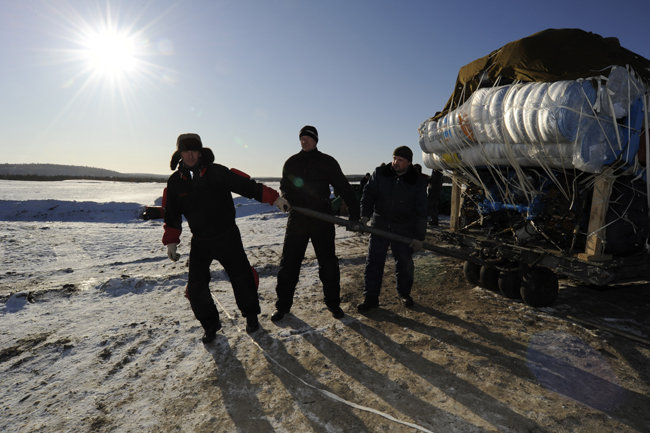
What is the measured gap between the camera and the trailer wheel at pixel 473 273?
4.86 meters

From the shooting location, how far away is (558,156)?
11.6 feet

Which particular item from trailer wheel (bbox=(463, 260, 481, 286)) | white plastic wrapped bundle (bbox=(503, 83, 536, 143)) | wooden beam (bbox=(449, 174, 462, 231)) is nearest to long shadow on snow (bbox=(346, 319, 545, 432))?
trailer wheel (bbox=(463, 260, 481, 286))

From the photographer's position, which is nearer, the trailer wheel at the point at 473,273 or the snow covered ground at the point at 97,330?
the snow covered ground at the point at 97,330

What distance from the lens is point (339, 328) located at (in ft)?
11.7

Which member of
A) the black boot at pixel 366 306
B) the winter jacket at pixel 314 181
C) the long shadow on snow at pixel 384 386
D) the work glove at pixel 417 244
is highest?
the winter jacket at pixel 314 181

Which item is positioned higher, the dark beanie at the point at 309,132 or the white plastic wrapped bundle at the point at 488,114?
the white plastic wrapped bundle at the point at 488,114

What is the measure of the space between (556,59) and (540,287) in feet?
8.84

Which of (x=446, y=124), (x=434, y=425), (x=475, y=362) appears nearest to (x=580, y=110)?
(x=446, y=124)

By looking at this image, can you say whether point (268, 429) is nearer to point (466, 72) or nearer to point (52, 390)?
point (52, 390)

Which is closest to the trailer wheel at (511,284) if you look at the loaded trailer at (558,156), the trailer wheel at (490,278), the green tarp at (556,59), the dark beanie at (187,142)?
the loaded trailer at (558,156)

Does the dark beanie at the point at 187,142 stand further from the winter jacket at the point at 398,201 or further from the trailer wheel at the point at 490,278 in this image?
the trailer wheel at the point at 490,278

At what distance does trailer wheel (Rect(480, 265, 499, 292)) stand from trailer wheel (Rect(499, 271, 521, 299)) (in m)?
0.29

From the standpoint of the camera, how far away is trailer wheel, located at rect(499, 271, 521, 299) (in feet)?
13.7

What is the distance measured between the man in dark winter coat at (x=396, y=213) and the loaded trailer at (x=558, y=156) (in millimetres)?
541
